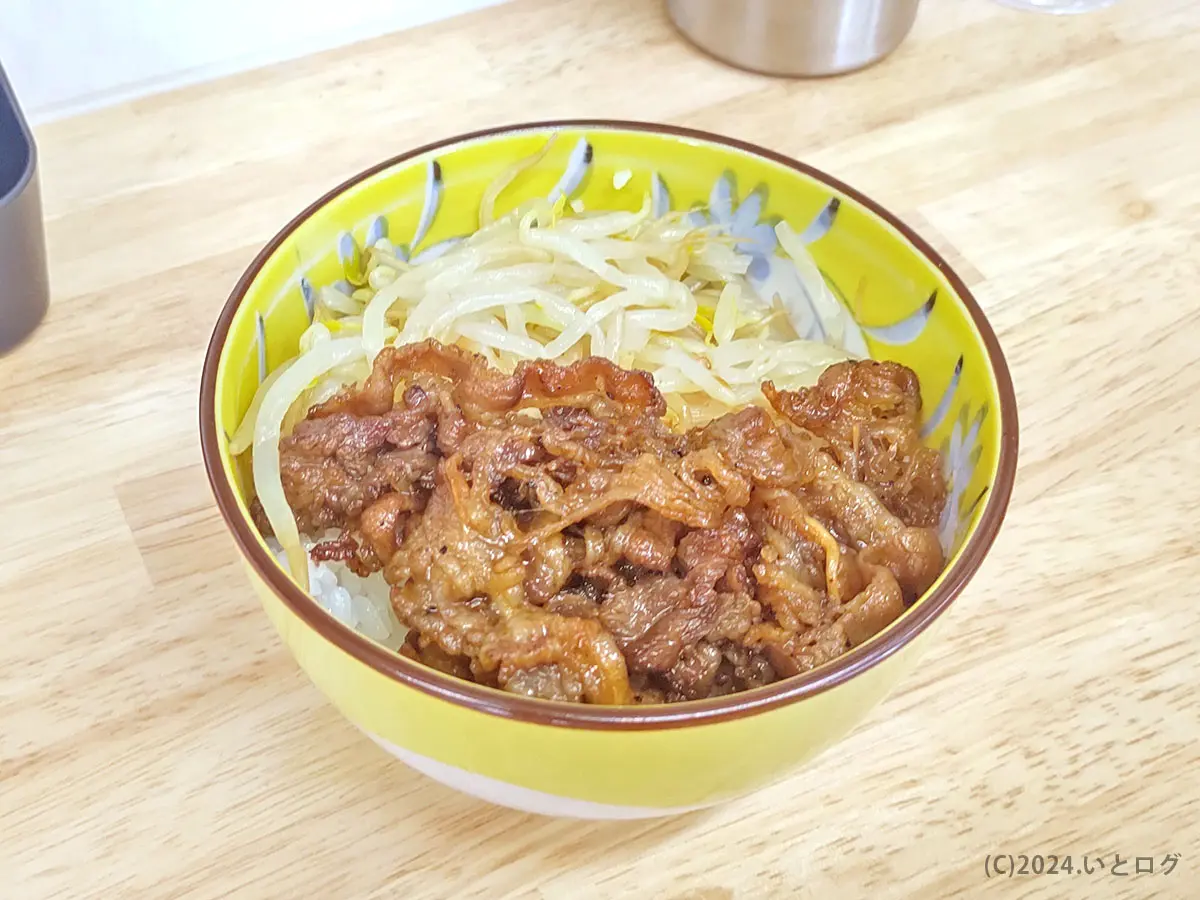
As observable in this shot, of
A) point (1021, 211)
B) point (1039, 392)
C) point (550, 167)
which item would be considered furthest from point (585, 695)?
point (1021, 211)

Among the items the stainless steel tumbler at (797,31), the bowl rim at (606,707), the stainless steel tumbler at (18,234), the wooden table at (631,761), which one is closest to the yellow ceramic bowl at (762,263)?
the bowl rim at (606,707)

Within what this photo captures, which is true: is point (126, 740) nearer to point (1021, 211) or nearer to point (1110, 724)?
point (1110, 724)

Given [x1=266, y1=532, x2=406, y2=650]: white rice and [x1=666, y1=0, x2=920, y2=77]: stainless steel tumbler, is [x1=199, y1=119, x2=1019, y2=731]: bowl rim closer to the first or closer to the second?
[x1=266, y1=532, x2=406, y2=650]: white rice

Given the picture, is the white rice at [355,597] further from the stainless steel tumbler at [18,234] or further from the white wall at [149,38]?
the white wall at [149,38]

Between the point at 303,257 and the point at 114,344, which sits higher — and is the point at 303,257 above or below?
above

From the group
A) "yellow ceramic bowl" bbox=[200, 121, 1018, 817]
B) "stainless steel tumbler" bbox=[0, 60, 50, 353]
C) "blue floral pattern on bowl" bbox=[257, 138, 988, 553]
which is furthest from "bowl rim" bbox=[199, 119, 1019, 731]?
"stainless steel tumbler" bbox=[0, 60, 50, 353]

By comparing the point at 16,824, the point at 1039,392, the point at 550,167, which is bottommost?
the point at 16,824
